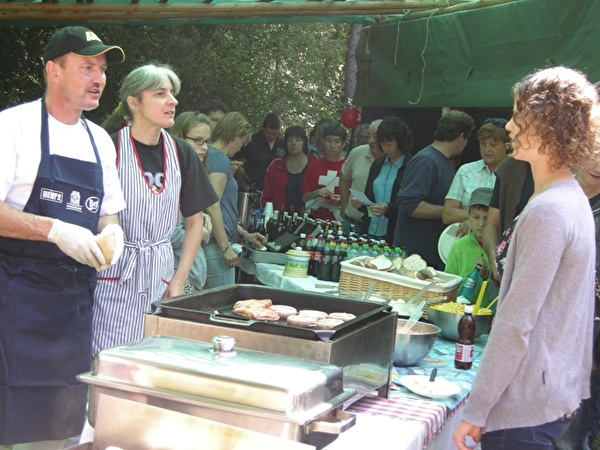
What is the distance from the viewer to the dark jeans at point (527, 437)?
1.95m

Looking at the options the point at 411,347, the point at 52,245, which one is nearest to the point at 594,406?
the point at 411,347

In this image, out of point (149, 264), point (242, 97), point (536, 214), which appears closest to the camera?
point (536, 214)

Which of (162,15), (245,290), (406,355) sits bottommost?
(406,355)

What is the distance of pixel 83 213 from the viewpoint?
8.47 feet

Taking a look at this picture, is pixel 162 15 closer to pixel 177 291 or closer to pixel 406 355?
pixel 177 291

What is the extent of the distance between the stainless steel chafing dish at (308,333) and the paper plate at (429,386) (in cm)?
14

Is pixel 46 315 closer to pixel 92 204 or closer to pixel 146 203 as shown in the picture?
pixel 92 204

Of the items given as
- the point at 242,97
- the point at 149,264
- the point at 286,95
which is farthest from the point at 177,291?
the point at 286,95

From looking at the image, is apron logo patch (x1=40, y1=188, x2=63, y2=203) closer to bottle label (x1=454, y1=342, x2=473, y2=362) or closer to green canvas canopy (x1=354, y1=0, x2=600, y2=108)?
bottle label (x1=454, y1=342, x2=473, y2=362)

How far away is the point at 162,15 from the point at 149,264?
3.92 meters

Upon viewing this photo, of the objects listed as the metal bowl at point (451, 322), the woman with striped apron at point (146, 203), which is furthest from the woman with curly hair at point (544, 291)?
the woman with striped apron at point (146, 203)

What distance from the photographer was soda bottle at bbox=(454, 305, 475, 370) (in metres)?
2.78

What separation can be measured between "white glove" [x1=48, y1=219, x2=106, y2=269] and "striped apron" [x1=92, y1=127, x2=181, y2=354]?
0.64 m

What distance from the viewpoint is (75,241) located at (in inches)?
92.8
